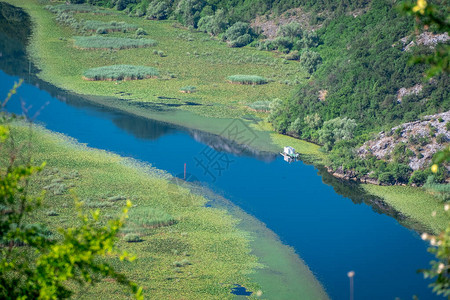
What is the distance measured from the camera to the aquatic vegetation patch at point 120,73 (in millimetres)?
64938

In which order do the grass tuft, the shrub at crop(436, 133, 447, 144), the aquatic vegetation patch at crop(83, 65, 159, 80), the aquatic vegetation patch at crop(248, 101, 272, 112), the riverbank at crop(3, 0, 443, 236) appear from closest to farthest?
the grass tuft < the shrub at crop(436, 133, 447, 144) < the riverbank at crop(3, 0, 443, 236) < the aquatic vegetation patch at crop(248, 101, 272, 112) < the aquatic vegetation patch at crop(83, 65, 159, 80)

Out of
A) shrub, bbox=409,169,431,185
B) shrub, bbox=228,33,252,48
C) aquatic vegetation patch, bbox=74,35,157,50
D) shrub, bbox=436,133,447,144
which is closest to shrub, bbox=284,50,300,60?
shrub, bbox=228,33,252,48

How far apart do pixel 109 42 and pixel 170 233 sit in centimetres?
4663

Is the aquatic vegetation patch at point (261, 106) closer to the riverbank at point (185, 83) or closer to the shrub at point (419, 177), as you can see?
the riverbank at point (185, 83)

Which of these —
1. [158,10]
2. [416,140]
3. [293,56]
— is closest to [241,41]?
[293,56]

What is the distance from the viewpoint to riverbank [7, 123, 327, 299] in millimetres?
28297

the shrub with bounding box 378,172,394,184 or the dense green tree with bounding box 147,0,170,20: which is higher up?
the dense green tree with bounding box 147,0,170,20

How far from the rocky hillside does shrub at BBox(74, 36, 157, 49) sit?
1469 inches

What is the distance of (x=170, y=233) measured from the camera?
33000mm

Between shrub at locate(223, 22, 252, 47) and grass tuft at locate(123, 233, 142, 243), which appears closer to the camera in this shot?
grass tuft at locate(123, 233, 142, 243)

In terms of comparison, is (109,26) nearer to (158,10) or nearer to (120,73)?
(158,10)

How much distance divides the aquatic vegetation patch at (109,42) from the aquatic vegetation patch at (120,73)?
819cm

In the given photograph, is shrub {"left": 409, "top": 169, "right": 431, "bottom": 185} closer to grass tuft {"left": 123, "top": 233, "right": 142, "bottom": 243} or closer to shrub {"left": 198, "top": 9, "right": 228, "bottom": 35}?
grass tuft {"left": 123, "top": 233, "right": 142, "bottom": 243}

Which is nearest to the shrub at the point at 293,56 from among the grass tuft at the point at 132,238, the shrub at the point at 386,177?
the shrub at the point at 386,177
